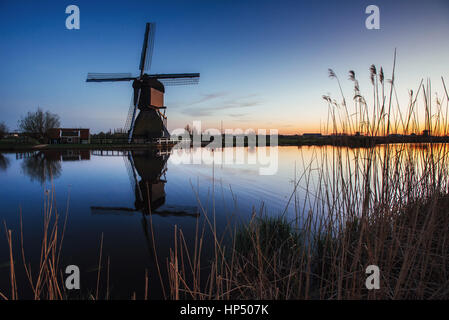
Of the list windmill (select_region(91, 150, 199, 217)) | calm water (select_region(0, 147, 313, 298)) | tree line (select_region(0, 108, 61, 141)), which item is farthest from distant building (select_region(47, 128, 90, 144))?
windmill (select_region(91, 150, 199, 217))

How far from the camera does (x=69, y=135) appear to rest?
116 ft

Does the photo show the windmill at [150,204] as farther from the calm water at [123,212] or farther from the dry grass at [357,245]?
the dry grass at [357,245]

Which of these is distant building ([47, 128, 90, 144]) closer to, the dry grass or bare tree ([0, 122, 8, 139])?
bare tree ([0, 122, 8, 139])

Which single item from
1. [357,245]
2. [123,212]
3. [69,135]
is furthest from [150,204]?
[69,135]

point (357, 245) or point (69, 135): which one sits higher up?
point (69, 135)

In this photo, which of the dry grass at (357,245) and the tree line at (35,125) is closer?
the dry grass at (357,245)

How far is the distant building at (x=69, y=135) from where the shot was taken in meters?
34.7

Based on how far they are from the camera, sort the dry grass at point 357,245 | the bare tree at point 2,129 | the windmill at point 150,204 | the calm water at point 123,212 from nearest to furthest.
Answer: the dry grass at point 357,245 → the calm water at point 123,212 → the windmill at point 150,204 → the bare tree at point 2,129

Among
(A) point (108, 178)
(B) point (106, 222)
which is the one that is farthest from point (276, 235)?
(A) point (108, 178)

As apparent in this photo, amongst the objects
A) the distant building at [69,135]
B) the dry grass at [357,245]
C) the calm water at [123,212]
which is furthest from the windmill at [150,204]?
the distant building at [69,135]

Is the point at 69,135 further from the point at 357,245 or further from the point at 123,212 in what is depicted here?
the point at 357,245

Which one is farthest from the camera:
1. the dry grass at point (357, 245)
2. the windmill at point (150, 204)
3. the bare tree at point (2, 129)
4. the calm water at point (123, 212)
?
the bare tree at point (2, 129)

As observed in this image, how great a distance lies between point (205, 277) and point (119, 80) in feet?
87.6
